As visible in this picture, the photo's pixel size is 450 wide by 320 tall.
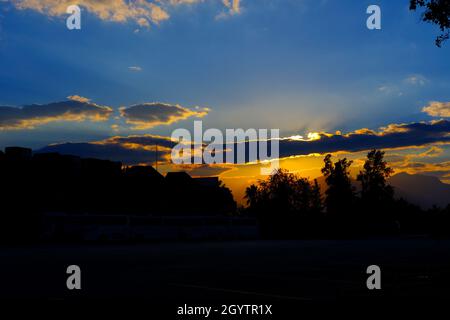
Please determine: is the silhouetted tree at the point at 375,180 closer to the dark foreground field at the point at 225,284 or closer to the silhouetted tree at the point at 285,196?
the silhouetted tree at the point at 285,196

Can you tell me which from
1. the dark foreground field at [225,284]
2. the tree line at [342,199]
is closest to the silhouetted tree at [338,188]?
the tree line at [342,199]

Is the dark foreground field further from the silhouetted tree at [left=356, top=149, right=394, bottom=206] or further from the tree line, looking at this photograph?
the silhouetted tree at [left=356, top=149, right=394, bottom=206]

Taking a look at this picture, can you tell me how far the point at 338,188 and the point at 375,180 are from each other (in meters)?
7.59

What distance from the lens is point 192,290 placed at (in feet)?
28.7

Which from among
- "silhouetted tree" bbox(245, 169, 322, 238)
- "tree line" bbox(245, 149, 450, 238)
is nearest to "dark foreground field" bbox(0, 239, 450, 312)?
"tree line" bbox(245, 149, 450, 238)

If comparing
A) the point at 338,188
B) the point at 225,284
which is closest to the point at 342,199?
the point at 338,188

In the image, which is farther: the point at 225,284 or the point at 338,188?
the point at 338,188

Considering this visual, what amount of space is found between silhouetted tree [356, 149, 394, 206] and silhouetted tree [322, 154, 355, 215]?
8.92 ft

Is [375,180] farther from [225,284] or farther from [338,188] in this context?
[225,284]

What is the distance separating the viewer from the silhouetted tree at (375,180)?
113 metres

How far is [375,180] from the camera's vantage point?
376 feet

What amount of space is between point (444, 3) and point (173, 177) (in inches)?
2401

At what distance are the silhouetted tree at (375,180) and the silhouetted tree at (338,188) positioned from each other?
2.72 meters
